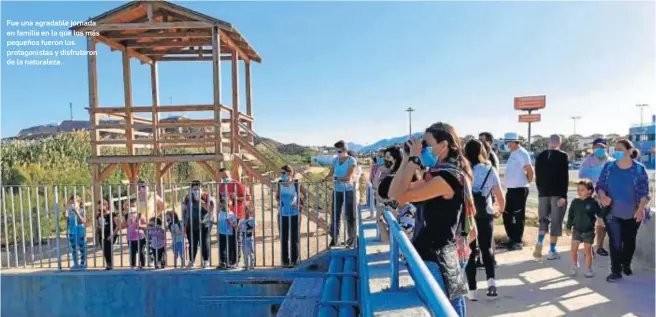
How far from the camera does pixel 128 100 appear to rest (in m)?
9.69

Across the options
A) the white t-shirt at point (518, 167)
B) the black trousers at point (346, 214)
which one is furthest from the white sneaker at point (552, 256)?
the black trousers at point (346, 214)

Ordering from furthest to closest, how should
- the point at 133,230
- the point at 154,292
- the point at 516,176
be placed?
the point at 516,176 < the point at 133,230 < the point at 154,292

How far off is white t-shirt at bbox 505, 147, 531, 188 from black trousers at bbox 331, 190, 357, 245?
2.35 metres

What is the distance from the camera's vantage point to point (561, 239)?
7.93 meters

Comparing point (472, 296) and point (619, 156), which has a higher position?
point (619, 156)

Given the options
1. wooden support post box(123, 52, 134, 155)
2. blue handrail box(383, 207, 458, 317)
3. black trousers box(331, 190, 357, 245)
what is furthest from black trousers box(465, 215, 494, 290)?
wooden support post box(123, 52, 134, 155)

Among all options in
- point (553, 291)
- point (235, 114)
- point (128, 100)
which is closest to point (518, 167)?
point (553, 291)

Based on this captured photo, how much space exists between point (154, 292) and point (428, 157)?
4867mm

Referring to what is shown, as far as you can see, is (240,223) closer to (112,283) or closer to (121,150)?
(112,283)

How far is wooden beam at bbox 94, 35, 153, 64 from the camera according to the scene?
30.1 feet

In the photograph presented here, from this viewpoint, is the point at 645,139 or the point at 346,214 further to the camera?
the point at 645,139

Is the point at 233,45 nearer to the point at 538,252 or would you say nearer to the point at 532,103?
the point at 538,252

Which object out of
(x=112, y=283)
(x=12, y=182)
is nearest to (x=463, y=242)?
(x=112, y=283)

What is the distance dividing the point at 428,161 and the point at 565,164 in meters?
4.32
